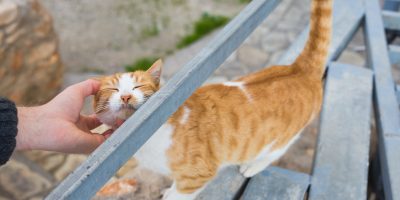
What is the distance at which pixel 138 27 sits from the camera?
3.67 m

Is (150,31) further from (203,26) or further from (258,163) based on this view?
(258,163)

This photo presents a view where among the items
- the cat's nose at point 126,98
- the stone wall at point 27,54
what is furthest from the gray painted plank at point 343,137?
the stone wall at point 27,54

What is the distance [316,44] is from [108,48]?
2106 mm

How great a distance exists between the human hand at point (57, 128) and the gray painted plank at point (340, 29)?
1120 mm

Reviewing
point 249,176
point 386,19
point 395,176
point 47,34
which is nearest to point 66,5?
point 47,34

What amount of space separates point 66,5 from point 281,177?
291 centimetres

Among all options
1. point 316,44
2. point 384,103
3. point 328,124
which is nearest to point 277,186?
point 328,124

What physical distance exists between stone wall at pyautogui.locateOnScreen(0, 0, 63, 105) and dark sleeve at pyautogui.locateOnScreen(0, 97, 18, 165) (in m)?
1.58

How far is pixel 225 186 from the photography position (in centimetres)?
158

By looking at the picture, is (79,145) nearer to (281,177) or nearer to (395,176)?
(281,177)

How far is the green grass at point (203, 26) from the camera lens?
3.45 m

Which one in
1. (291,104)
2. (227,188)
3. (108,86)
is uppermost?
(108,86)

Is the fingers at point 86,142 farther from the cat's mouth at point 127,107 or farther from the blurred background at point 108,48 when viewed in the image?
the blurred background at point 108,48

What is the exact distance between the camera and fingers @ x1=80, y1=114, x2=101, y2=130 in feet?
4.49
